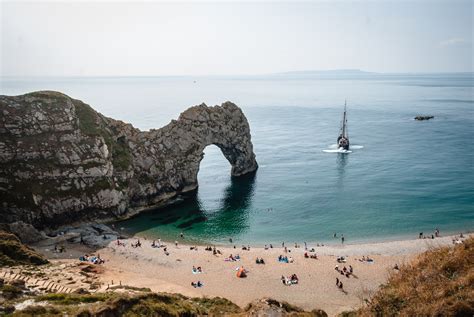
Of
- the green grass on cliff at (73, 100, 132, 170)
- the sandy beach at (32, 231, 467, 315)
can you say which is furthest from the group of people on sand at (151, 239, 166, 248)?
the green grass on cliff at (73, 100, 132, 170)

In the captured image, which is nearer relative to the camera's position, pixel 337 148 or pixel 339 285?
pixel 339 285

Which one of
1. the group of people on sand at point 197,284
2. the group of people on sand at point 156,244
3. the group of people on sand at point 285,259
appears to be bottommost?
the group of people on sand at point 156,244

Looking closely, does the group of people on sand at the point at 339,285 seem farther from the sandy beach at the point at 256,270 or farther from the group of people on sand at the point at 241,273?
the group of people on sand at the point at 241,273

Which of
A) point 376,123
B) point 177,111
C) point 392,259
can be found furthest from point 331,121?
point 392,259

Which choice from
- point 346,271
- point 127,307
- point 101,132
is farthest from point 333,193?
point 127,307

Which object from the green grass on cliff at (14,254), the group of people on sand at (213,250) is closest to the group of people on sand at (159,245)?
the group of people on sand at (213,250)

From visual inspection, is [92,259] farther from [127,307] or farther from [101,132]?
[127,307]

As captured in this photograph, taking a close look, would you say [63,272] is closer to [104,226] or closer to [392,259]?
[104,226]
